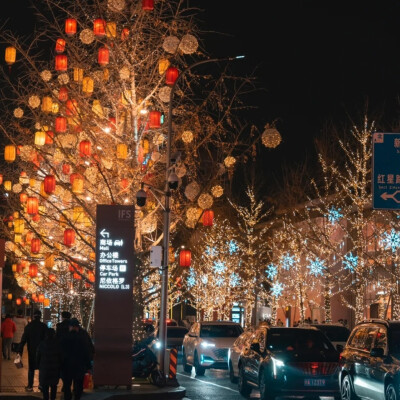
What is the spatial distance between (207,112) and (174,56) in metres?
2.49

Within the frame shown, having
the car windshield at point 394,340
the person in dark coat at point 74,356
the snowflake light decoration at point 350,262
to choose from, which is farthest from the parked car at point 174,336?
the car windshield at point 394,340

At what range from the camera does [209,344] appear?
30.9m

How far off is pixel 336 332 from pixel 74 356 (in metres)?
15.1

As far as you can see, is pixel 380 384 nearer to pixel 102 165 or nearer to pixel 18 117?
pixel 102 165

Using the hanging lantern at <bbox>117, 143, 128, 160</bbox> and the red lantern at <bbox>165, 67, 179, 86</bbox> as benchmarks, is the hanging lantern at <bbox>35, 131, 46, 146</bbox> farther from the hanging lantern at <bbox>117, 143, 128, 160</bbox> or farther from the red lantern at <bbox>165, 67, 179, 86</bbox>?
the red lantern at <bbox>165, 67, 179, 86</bbox>

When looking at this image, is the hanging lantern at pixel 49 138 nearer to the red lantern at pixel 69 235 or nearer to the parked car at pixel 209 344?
the red lantern at pixel 69 235

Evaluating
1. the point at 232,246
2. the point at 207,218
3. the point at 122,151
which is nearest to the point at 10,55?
the point at 122,151

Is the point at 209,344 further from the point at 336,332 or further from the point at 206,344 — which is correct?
the point at 336,332

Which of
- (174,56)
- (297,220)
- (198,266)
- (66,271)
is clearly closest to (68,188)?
(174,56)

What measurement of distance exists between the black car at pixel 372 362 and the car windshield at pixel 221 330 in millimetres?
12048

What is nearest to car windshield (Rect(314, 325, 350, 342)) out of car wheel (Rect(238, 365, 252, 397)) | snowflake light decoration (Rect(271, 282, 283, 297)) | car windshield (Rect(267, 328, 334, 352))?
car wheel (Rect(238, 365, 252, 397))

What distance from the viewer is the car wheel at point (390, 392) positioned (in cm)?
1639

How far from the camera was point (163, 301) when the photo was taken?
26344 mm

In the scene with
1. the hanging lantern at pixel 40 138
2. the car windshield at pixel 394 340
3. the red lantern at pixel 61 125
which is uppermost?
the red lantern at pixel 61 125
